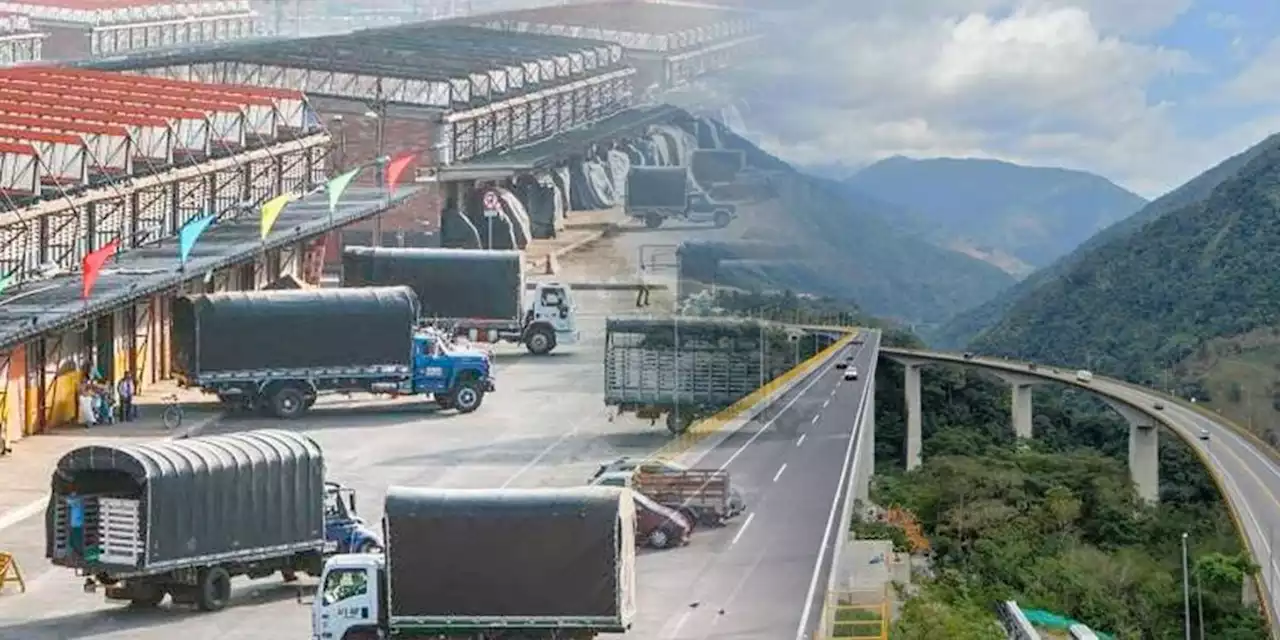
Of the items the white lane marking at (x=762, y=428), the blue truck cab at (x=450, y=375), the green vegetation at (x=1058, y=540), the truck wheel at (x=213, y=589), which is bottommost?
the green vegetation at (x=1058, y=540)

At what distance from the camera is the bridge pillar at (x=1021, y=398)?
53719 mm

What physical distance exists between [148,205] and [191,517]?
16600mm

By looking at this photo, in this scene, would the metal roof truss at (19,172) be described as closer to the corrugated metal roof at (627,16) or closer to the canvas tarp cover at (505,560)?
the corrugated metal roof at (627,16)

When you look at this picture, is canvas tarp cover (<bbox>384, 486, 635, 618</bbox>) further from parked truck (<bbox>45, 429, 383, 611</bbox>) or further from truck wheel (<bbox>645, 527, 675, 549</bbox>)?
truck wheel (<bbox>645, 527, 675, 549</bbox>)

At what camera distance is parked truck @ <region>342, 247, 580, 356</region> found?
114 feet

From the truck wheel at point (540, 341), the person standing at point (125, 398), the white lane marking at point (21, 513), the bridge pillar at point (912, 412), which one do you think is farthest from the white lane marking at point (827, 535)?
the bridge pillar at point (912, 412)

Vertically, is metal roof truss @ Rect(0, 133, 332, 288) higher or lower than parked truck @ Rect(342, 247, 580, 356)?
higher

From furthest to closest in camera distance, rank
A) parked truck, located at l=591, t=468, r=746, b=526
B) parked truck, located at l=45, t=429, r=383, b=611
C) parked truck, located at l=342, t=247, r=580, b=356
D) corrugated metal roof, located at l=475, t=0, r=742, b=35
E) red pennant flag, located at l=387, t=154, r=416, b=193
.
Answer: red pennant flag, located at l=387, t=154, r=416, b=193, parked truck, located at l=342, t=247, r=580, b=356, corrugated metal roof, located at l=475, t=0, r=742, b=35, parked truck, located at l=591, t=468, r=746, b=526, parked truck, located at l=45, t=429, r=383, b=611

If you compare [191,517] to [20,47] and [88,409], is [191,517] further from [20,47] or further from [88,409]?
[20,47]

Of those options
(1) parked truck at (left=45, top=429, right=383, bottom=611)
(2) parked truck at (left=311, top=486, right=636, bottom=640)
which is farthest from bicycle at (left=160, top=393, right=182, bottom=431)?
(2) parked truck at (left=311, top=486, right=636, bottom=640)

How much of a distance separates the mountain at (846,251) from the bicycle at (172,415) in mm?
6834

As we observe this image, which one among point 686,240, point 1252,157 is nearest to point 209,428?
point 686,240

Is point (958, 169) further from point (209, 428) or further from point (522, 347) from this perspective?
point (209, 428)

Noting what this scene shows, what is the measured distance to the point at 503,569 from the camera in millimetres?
16547
